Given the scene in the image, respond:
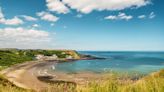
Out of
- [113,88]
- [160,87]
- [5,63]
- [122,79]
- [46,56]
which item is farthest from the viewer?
[46,56]

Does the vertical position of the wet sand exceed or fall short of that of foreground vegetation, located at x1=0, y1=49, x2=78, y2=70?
it falls short

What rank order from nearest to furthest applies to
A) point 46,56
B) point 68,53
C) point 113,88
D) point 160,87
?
point 160,87 < point 113,88 < point 46,56 < point 68,53

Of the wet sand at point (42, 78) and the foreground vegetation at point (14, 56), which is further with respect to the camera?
the foreground vegetation at point (14, 56)

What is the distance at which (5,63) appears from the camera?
10388 cm

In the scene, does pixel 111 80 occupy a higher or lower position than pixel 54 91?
higher

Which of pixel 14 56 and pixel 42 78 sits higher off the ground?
pixel 14 56

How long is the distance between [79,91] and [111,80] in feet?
2.49

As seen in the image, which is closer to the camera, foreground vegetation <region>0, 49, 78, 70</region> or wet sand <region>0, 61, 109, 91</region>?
wet sand <region>0, 61, 109, 91</region>

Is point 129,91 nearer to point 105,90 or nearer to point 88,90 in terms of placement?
point 105,90

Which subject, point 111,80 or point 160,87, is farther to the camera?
point 111,80

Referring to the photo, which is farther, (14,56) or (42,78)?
(14,56)

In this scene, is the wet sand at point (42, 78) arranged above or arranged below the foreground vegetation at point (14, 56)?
below

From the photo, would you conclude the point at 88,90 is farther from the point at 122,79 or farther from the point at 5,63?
the point at 5,63

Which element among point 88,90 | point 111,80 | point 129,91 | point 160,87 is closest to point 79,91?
point 88,90
